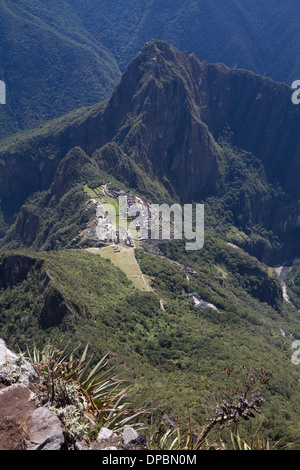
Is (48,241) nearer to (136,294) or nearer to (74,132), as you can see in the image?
(136,294)

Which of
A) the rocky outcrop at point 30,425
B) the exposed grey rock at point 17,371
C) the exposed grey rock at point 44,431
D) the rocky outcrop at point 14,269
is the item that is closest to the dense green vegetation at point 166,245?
the rocky outcrop at point 14,269

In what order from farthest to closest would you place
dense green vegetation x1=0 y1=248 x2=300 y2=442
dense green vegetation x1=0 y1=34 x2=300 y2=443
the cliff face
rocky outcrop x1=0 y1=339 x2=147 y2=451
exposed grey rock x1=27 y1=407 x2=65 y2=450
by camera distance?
the cliff face → dense green vegetation x1=0 y1=34 x2=300 y2=443 → dense green vegetation x1=0 y1=248 x2=300 y2=442 → rocky outcrop x1=0 y1=339 x2=147 y2=451 → exposed grey rock x1=27 y1=407 x2=65 y2=450

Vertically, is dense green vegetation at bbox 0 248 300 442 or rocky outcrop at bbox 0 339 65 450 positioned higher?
rocky outcrop at bbox 0 339 65 450

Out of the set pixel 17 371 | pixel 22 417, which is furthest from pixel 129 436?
pixel 17 371

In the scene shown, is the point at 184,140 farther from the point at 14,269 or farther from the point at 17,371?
the point at 17,371

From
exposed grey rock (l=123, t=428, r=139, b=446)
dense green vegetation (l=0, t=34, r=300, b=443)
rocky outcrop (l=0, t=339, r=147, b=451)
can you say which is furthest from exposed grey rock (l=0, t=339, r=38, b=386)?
dense green vegetation (l=0, t=34, r=300, b=443)

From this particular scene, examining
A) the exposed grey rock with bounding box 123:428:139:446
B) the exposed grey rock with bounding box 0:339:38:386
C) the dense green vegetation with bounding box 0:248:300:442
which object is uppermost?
the exposed grey rock with bounding box 0:339:38:386

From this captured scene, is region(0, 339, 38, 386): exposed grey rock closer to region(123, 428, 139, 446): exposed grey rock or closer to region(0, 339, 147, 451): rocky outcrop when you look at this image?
region(0, 339, 147, 451): rocky outcrop

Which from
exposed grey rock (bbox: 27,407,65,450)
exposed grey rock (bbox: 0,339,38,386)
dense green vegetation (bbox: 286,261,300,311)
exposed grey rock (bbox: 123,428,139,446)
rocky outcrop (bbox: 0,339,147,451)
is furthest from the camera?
dense green vegetation (bbox: 286,261,300,311)
